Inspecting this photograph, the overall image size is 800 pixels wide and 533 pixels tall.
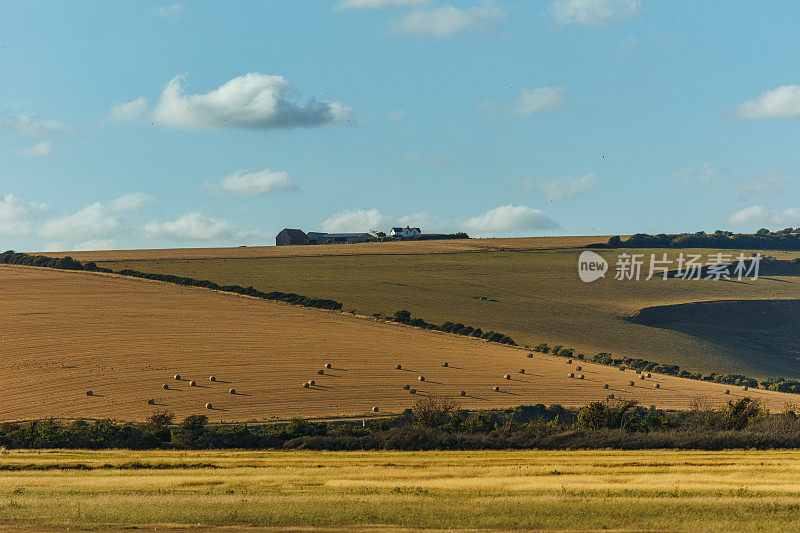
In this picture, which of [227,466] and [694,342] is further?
[694,342]

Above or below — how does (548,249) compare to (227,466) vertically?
above

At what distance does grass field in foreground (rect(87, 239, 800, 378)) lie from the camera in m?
83.7

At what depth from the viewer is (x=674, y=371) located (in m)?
72.2

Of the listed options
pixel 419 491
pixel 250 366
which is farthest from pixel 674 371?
pixel 419 491

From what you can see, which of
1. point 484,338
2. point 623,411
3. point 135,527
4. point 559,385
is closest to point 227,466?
point 135,527

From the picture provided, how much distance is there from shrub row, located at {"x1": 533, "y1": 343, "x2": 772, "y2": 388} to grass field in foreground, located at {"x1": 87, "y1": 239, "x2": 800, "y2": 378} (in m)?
3.18

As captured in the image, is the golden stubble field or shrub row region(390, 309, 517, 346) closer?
the golden stubble field

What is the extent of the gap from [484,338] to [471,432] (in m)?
38.1

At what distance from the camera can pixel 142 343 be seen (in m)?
63.6

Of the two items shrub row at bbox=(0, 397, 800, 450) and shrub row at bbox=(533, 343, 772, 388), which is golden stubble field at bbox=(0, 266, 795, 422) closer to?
shrub row at bbox=(0, 397, 800, 450)

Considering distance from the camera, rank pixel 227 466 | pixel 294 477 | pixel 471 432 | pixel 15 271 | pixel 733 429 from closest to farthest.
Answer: pixel 294 477 < pixel 227 466 < pixel 733 429 < pixel 471 432 < pixel 15 271

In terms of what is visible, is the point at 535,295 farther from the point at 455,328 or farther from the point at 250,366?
the point at 250,366

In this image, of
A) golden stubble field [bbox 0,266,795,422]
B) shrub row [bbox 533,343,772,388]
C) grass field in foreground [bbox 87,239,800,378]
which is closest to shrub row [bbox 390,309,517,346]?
golden stubble field [bbox 0,266,795,422]

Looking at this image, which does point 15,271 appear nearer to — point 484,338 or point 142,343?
point 142,343
